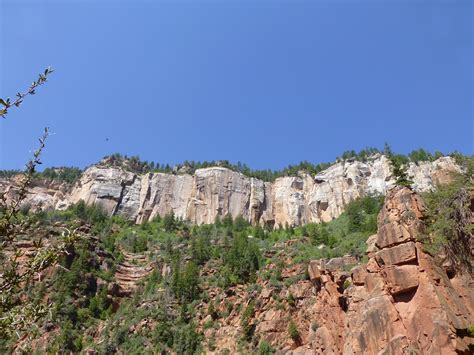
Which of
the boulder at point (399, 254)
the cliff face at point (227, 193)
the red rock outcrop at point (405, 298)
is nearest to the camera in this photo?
the red rock outcrop at point (405, 298)

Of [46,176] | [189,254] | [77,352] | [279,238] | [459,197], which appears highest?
[46,176]

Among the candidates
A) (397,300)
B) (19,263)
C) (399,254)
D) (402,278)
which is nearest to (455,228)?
(399,254)

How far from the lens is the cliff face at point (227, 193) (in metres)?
105

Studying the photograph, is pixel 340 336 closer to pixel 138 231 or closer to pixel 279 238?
pixel 279 238

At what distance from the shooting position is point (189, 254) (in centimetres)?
7394

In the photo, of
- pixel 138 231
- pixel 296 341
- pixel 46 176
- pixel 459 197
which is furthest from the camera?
pixel 46 176

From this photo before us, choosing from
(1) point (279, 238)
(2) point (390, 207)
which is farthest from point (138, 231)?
(2) point (390, 207)

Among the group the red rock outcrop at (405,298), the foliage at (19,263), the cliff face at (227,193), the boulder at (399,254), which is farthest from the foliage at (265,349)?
the cliff face at (227,193)

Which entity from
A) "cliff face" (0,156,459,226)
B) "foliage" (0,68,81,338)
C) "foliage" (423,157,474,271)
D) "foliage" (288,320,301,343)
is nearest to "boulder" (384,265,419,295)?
"foliage" (423,157,474,271)

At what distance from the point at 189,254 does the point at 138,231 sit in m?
24.8

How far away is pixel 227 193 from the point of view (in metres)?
110

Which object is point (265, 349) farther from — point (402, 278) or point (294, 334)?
point (402, 278)

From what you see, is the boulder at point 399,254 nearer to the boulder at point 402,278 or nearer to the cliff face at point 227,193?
the boulder at point 402,278

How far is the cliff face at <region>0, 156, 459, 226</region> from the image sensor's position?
105 metres
